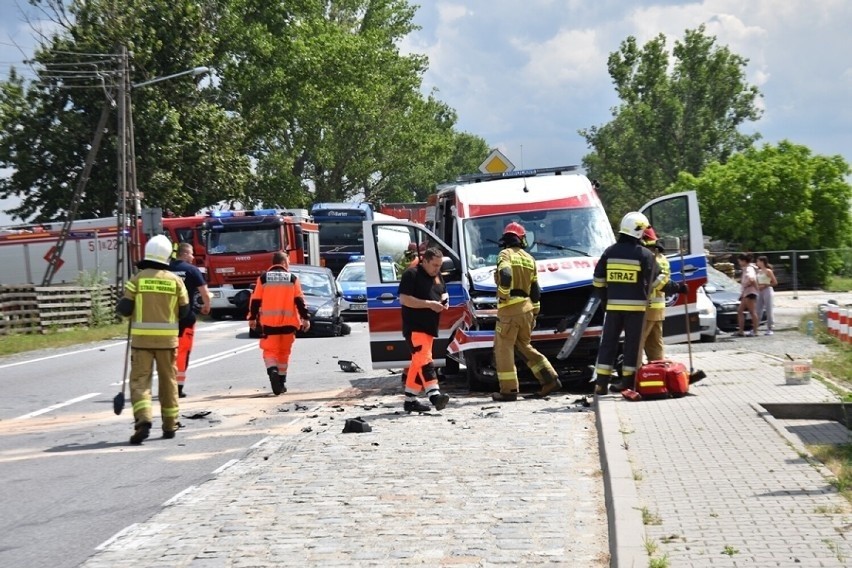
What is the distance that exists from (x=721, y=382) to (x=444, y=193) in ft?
17.1

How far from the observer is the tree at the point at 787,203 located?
53375mm

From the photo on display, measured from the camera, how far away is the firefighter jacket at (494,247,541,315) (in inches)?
533

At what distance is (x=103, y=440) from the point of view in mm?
12070

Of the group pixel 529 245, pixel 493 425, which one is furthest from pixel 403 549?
pixel 529 245

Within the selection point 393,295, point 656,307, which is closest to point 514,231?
point 656,307

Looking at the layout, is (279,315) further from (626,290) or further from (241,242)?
(241,242)

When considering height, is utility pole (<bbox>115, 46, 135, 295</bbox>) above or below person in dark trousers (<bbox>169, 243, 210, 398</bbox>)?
above

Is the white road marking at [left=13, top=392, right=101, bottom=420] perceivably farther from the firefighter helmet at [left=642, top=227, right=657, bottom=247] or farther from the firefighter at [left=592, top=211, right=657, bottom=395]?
the firefighter helmet at [left=642, top=227, right=657, bottom=247]

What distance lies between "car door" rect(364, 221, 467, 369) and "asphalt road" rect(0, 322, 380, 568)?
1.05 m

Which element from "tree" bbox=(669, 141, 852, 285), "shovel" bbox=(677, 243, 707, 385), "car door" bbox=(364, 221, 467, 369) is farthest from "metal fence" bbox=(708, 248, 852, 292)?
"car door" bbox=(364, 221, 467, 369)

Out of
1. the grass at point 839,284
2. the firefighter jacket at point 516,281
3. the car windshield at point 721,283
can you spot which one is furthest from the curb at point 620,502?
the grass at point 839,284

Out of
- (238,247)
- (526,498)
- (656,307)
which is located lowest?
(526,498)

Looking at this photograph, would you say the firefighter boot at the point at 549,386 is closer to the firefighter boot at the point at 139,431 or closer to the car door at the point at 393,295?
the car door at the point at 393,295

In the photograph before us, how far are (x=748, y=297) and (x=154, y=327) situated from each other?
16.3 m
